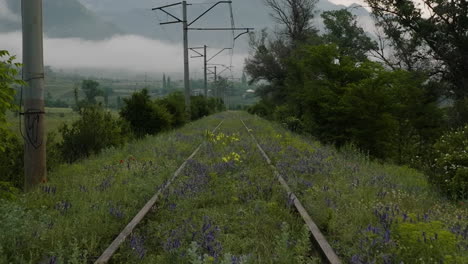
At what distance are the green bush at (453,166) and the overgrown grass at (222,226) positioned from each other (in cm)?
321

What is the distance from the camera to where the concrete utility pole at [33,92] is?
662 cm

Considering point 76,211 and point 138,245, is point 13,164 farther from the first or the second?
point 138,245

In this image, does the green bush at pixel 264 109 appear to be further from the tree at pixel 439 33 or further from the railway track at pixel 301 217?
the railway track at pixel 301 217

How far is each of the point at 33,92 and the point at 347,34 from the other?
40318 millimetres

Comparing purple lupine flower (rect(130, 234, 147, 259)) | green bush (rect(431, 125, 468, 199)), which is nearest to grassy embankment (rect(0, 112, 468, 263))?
purple lupine flower (rect(130, 234, 147, 259))

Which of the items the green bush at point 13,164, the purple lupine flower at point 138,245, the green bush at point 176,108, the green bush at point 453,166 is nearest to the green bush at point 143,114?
the green bush at point 176,108

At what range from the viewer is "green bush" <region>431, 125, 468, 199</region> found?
6.86 metres

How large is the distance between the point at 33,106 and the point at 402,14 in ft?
86.4

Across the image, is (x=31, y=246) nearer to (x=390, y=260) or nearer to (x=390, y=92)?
(x=390, y=260)

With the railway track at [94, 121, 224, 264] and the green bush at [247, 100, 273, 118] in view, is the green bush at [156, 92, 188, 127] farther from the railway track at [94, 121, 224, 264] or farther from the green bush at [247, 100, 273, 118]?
the railway track at [94, 121, 224, 264]

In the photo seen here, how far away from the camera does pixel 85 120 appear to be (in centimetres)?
1196

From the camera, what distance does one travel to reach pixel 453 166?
7.04m

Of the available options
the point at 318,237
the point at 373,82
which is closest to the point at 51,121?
the point at 373,82

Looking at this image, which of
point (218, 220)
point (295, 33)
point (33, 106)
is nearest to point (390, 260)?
point (218, 220)
